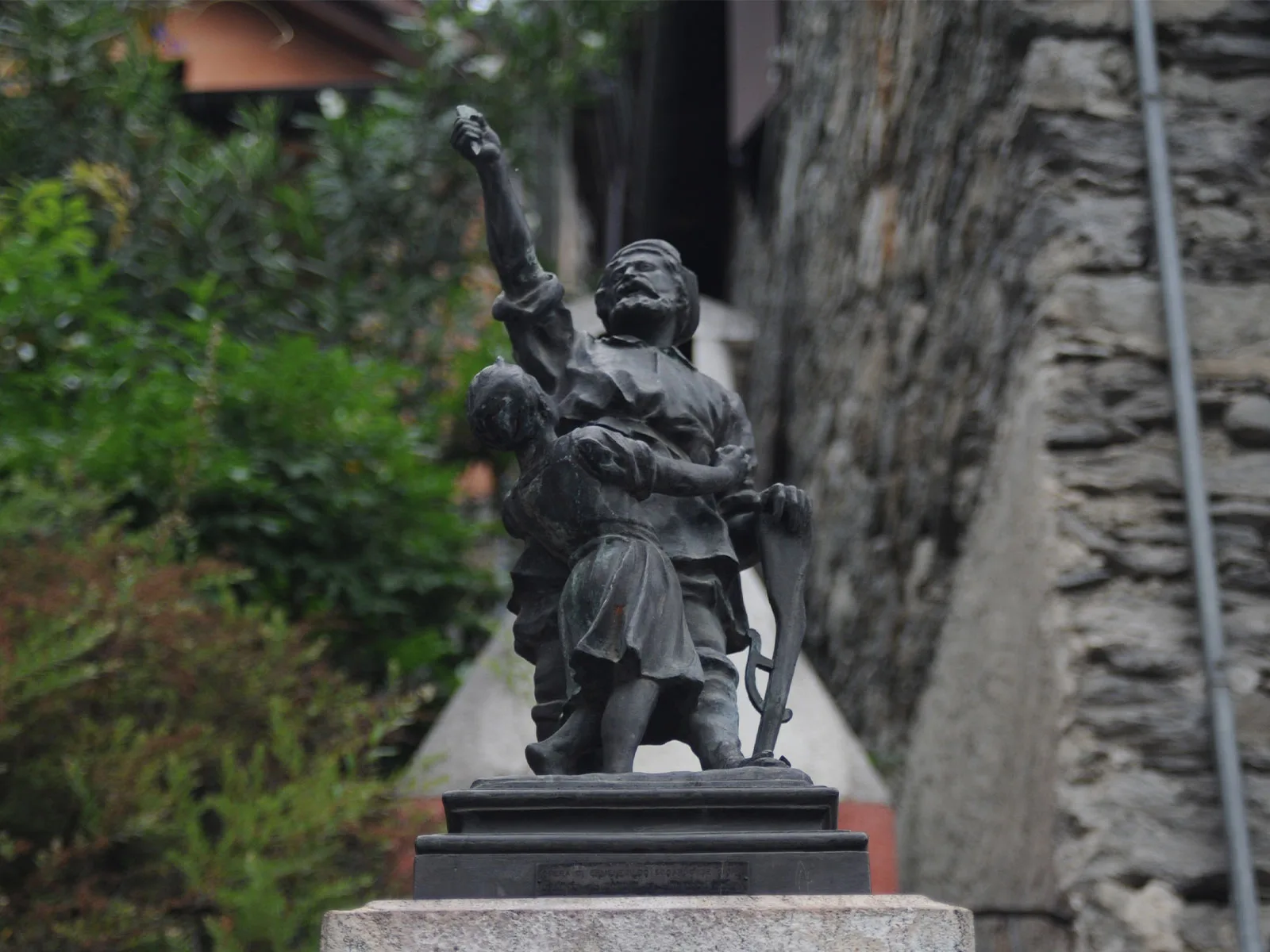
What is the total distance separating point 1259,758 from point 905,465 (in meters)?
2.01

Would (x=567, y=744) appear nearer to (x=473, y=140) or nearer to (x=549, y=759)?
(x=549, y=759)

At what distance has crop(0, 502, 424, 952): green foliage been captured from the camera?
3.69 meters

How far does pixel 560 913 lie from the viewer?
1938 millimetres

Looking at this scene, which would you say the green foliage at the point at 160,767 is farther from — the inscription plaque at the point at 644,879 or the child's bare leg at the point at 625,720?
the inscription plaque at the point at 644,879

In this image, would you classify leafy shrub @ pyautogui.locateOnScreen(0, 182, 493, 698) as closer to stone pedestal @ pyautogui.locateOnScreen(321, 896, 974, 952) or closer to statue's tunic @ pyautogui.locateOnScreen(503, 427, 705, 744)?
statue's tunic @ pyautogui.locateOnScreen(503, 427, 705, 744)

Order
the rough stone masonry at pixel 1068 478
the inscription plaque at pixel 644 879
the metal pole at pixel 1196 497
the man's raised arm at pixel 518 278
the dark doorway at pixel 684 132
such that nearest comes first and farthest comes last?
the inscription plaque at pixel 644 879
the man's raised arm at pixel 518 278
the metal pole at pixel 1196 497
the rough stone masonry at pixel 1068 478
the dark doorway at pixel 684 132

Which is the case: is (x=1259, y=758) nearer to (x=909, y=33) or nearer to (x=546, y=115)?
(x=909, y=33)

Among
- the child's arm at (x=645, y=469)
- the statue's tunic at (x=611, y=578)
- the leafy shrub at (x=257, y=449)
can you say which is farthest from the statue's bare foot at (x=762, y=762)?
the leafy shrub at (x=257, y=449)

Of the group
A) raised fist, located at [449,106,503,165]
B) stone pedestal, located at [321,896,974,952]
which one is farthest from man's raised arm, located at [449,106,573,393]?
stone pedestal, located at [321,896,974,952]

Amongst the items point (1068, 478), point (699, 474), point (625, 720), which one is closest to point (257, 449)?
point (1068, 478)

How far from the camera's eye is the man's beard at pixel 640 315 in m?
2.71

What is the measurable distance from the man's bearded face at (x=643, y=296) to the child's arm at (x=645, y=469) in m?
0.31

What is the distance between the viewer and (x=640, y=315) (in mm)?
2715

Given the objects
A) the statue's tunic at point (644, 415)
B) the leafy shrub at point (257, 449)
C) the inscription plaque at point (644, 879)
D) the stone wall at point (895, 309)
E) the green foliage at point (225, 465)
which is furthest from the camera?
the leafy shrub at point (257, 449)
